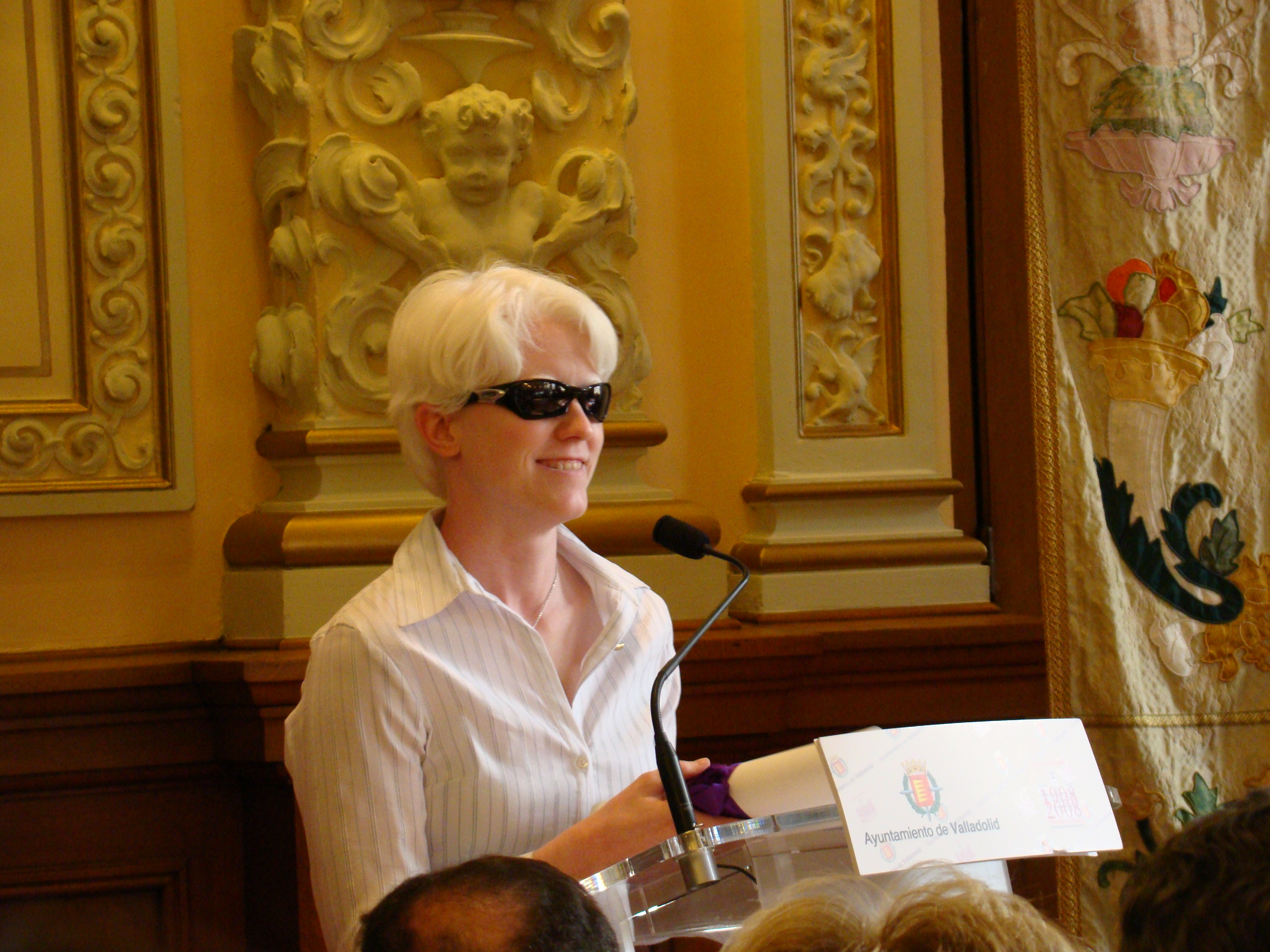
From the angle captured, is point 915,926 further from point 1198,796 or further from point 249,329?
point 1198,796

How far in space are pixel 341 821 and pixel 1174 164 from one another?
6.92ft

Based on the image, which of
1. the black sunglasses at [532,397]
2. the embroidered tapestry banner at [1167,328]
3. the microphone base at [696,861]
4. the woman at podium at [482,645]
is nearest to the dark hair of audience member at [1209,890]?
the microphone base at [696,861]

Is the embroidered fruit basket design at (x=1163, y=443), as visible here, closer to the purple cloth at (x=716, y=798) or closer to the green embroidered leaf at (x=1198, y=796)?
the green embroidered leaf at (x=1198, y=796)

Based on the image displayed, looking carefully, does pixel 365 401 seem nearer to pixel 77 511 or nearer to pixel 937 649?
pixel 77 511

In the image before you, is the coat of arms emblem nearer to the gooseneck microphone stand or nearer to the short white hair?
the gooseneck microphone stand

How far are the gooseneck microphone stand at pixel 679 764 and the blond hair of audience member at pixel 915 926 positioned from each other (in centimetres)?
24

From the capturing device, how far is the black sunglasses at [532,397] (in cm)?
172

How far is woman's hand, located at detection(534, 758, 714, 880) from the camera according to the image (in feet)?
4.79

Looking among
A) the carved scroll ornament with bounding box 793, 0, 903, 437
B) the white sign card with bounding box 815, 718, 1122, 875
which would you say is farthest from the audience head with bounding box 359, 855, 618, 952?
the carved scroll ornament with bounding box 793, 0, 903, 437

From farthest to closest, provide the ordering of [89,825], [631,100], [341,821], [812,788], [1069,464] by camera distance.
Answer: [1069,464] → [631,100] → [89,825] → [341,821] → [812,788]

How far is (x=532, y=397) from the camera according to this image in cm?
173

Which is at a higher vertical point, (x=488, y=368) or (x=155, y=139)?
(x=155, y=139)

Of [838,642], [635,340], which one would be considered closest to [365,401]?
[635,340]

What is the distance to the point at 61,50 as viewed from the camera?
2424 mm
